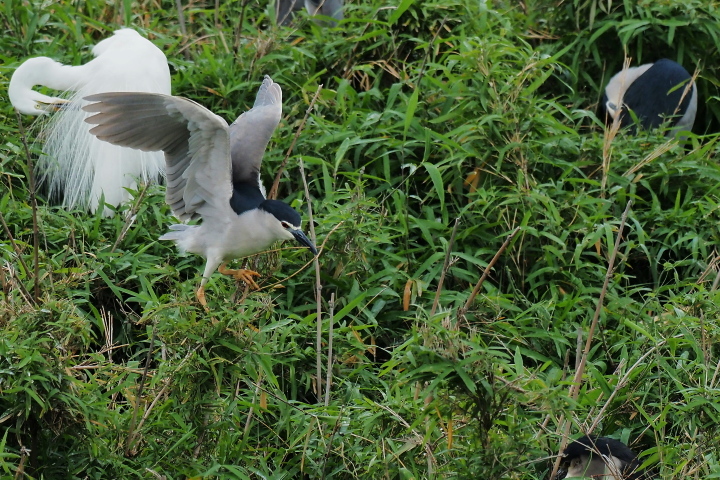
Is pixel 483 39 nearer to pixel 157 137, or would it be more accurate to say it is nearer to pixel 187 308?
pixel 157 137

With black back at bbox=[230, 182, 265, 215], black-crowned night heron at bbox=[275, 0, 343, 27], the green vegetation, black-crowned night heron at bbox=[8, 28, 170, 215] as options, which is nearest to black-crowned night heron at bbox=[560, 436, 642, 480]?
the green vegetation

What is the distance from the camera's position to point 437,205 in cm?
521

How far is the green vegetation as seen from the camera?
3381 mm

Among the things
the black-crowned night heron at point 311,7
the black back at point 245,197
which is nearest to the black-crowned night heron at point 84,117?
the black back at point 245,197

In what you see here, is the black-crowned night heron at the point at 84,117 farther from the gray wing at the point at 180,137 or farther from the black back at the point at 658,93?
the black back at the point at 658,93

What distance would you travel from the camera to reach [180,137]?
13.3 feet

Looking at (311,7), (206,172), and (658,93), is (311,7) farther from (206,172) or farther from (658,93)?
(206,172)

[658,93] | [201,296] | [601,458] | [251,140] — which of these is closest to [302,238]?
[201,296]

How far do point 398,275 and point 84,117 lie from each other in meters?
1.94

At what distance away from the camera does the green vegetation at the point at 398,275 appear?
3.38 m

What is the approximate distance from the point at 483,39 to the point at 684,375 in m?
2.28

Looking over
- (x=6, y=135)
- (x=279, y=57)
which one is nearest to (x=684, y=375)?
(x=279, y=57)

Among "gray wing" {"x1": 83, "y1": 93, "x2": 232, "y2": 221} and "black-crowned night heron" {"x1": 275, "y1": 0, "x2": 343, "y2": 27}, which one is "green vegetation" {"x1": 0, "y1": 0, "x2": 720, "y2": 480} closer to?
"gray wing" {"x1": 83, "y1": 93, "x2": 232, "y2": 221}

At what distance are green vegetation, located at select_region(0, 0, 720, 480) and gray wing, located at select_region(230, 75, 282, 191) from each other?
16.0 inches
